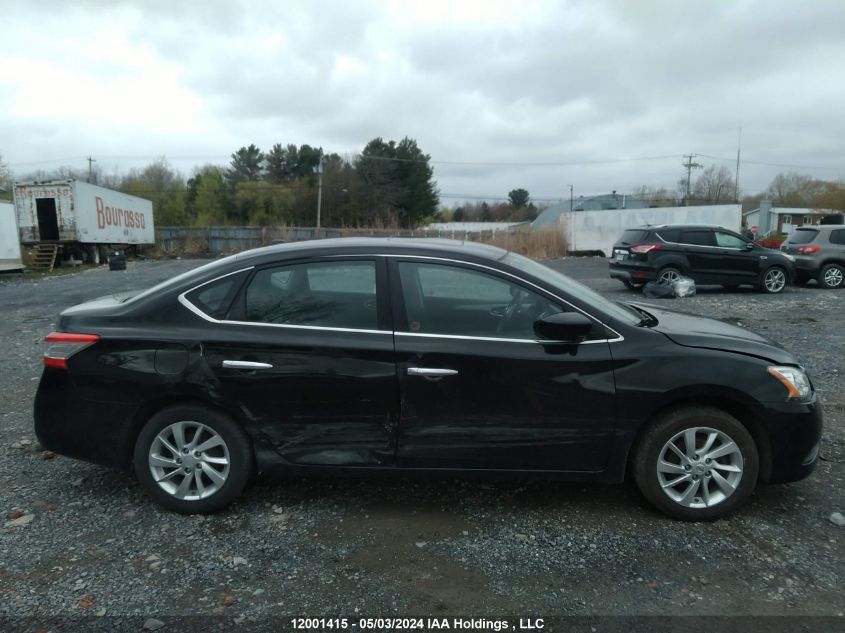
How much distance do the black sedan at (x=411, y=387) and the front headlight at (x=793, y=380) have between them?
11mm

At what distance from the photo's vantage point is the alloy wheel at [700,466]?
11.3 feet

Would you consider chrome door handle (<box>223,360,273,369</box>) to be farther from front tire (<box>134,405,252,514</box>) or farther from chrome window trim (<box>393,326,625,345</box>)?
chrome window trim (<box>393,326,625,345</box>)

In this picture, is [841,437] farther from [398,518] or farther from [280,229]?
[280,229]

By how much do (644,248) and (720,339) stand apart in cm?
1118

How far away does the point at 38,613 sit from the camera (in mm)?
Answer: 2762

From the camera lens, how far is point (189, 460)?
142 inches

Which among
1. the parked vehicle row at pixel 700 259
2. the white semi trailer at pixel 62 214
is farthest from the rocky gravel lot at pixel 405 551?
the white semi trailer at pixel 62 214

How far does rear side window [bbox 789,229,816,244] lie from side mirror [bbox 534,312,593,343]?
49.3 ft

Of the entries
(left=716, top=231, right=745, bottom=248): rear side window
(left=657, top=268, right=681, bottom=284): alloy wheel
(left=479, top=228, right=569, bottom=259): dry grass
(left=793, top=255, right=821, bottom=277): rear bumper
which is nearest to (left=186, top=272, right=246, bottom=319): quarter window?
(left=657, top=268, right=681, bottom=284): alloy wheel

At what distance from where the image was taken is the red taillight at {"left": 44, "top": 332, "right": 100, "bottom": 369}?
3627mm

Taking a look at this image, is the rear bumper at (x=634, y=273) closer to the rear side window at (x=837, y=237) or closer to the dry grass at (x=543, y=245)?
the rear side window at (x=837, y=237)

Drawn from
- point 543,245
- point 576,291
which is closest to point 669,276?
point 576,291

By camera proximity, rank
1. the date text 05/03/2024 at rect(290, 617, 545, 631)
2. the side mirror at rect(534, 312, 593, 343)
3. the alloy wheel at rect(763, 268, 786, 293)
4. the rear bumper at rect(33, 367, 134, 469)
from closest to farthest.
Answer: the date text 05/03/2024 at rect(290, 617, 545, 631)
the side mirror at rect(534, 312, 593, 343)
the rear bumper at rect(33, 367, 134, 469)
the alloy wheel at rect(763, 268, 786, 293)

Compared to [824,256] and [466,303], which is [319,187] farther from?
[466,303]
